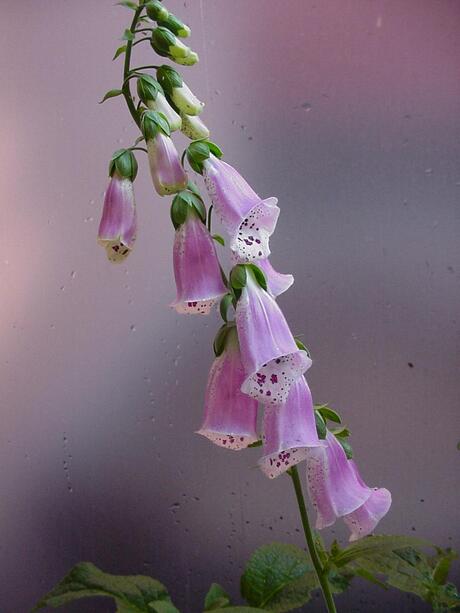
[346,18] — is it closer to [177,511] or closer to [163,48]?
[163,48]

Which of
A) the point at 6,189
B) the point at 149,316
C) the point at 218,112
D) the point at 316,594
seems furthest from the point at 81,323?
the point at 316,594

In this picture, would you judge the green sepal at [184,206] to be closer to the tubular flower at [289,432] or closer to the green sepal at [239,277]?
the green sepal at [239,277]

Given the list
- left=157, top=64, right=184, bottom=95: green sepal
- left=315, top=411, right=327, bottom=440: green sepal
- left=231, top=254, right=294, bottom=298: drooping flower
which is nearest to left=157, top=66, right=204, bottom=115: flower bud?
left=157, top=64, right=184, bottom=95: green sepal

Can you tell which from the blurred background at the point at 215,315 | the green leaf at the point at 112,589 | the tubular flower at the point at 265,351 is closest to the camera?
the tubular flower at the point at 265,351

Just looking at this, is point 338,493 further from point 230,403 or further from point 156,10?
point 156,10

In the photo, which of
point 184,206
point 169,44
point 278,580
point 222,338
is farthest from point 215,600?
point 169,44

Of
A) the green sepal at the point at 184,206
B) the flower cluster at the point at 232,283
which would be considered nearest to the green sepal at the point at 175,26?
the flower cluster at the point at 232,283

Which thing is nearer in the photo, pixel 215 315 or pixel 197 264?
pixel 197 264
